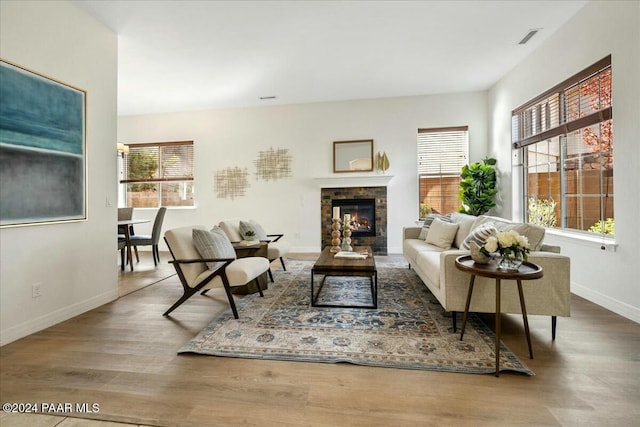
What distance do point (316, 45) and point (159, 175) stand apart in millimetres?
4640

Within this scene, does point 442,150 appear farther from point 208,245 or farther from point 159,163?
point 159,163

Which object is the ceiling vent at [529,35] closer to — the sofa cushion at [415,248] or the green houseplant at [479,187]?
the green houseplant at [479,187]

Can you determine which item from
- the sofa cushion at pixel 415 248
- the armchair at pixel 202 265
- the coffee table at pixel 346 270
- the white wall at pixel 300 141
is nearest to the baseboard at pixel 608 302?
the sofa cushion at pixel 415 248

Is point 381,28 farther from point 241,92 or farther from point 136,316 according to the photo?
point 136,316

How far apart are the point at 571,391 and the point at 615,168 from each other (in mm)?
2393

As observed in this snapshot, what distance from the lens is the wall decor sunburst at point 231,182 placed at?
647cm

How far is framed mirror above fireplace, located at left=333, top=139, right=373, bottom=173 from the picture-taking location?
6.07 meters

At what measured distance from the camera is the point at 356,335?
7.68ft

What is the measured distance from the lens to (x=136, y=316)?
2.83 m

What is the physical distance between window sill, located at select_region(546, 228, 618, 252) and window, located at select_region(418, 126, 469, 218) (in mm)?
2137

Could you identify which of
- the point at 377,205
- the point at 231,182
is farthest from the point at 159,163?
the point at 377,205

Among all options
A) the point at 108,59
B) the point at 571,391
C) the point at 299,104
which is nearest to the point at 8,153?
the point at 108,59

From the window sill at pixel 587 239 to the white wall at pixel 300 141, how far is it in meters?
2.44

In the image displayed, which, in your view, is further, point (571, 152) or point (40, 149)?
point (571, 152)
